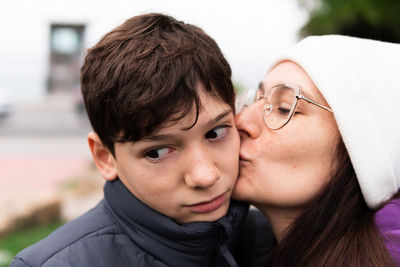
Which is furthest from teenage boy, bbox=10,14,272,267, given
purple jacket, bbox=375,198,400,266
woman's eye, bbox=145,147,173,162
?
purple jacket, bbox=375,198,400,266

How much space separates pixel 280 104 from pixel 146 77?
2.34 ft

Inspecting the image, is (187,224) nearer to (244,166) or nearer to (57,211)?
(244,166)

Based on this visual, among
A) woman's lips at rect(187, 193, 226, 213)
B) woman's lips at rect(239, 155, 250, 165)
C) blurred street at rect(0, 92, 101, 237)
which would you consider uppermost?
woman's lips at rect(239, 155, 250, 165)

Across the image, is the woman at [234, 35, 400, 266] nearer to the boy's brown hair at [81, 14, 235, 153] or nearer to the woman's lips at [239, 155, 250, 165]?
the woman's lips at [239, 155, 250, 165]

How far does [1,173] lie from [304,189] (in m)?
9.30

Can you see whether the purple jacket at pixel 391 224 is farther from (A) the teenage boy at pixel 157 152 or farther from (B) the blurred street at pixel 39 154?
(B) the blurred street at pixel 39 154

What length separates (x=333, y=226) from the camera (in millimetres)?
1972

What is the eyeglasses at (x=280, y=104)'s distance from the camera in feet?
6.78

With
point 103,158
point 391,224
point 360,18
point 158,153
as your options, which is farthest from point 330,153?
point 360,18

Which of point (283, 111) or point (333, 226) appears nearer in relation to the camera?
point (333, 226)

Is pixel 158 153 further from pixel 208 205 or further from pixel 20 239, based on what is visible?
pixel 20 239

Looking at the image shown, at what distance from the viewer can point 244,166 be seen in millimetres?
2135

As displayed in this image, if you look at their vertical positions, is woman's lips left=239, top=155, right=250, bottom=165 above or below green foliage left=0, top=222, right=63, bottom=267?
above

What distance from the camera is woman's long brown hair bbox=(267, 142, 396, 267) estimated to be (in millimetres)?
1900
